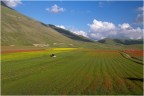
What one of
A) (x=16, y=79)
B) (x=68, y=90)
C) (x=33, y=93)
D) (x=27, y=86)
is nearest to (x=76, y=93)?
(x=68, y=90)

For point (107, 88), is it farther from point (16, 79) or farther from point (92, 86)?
point (16, 79)

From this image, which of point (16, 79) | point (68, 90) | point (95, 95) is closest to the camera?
point (95, 95)

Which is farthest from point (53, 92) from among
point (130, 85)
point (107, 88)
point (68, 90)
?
point (130, 85)

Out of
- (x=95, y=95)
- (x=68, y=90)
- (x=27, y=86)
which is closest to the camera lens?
(x=95, y=95)

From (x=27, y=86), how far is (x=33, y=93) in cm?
306

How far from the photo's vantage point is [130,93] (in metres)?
20.9

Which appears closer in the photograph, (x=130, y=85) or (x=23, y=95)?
(x=23, y=95)

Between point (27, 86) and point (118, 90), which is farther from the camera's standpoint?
point (27, 86)

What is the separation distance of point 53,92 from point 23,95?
243 cm

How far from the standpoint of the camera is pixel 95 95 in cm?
2016

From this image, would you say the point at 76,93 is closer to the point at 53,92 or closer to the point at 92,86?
the point at 53,92

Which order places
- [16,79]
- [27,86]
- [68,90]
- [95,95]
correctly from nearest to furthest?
[95,95] < [68,90] < [27,86] < [16,79]

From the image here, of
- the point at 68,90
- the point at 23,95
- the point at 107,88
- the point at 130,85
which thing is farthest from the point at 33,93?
the point at 130,85

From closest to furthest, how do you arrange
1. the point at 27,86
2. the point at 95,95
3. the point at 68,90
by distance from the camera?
the point at 95,95
the point at 68,90
the point at 27,86
